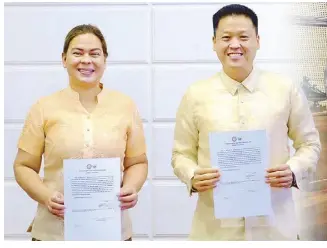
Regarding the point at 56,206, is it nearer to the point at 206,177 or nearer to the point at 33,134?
the point at 33,134

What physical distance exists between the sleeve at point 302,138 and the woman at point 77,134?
49cm

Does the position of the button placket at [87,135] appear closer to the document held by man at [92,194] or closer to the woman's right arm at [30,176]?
the document held by man at [92,194]

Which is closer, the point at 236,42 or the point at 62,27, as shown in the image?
the point at 236,42

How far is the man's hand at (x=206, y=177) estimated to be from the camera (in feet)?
4.66

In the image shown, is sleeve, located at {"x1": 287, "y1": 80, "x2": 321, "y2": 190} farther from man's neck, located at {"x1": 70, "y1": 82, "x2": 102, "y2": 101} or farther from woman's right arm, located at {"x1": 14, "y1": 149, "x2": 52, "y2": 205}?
woman's right arm, located at {"x1": 14, "y1": 149, "x2": 52, "y2": 205}

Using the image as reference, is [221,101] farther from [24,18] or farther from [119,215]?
[24,18]

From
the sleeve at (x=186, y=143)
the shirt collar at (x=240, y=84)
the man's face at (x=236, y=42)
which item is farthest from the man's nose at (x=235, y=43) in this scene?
the sleeve at (x=186, y=143)

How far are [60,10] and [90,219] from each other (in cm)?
71

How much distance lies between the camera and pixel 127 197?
4.87ft

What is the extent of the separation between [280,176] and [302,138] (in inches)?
5.6

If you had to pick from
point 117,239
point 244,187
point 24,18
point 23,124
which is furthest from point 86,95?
point 244,187

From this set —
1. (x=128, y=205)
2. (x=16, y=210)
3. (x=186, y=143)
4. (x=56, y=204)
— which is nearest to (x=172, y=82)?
(x=186, y=143)

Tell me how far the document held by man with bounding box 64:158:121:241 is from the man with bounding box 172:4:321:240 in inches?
8.7

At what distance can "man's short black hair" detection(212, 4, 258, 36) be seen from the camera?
1483mm
